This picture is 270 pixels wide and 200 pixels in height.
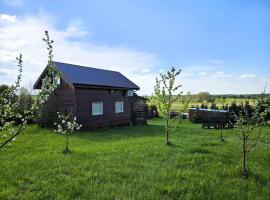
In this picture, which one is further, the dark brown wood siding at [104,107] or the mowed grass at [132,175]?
the dark brown wood siding at [104,107]

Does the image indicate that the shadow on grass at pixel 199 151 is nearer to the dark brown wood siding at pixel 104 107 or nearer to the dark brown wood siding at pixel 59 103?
the dark brown wood siding at pixel 104 107

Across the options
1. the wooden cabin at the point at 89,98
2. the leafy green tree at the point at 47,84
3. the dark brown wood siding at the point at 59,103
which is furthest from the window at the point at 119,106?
the leafy green tree at the point at 47,84

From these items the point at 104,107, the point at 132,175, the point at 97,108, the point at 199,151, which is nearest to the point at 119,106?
the point at 104,107

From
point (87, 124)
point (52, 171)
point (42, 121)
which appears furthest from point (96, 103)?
point (52, 171)

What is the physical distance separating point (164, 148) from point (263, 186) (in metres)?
5.42

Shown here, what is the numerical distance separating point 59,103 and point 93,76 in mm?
4473

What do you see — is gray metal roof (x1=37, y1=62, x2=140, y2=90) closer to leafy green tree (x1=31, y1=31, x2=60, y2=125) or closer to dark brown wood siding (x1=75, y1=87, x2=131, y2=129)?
dark brown wood siding (x1=75, y1=87, x2=131, y2=129)

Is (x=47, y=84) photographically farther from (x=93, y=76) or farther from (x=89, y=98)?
(x=93, y=76)

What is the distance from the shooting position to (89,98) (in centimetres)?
2248

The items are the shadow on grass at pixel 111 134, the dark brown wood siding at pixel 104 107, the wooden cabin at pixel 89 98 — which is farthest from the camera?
the dark brown wood siding at pixel 104 107

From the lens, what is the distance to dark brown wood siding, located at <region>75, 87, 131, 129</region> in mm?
21531

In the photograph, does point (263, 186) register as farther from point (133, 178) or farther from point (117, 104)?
point (117, 104)

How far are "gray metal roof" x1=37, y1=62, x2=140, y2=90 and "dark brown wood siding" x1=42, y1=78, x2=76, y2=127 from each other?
814mm

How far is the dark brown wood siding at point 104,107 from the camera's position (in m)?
21.5
